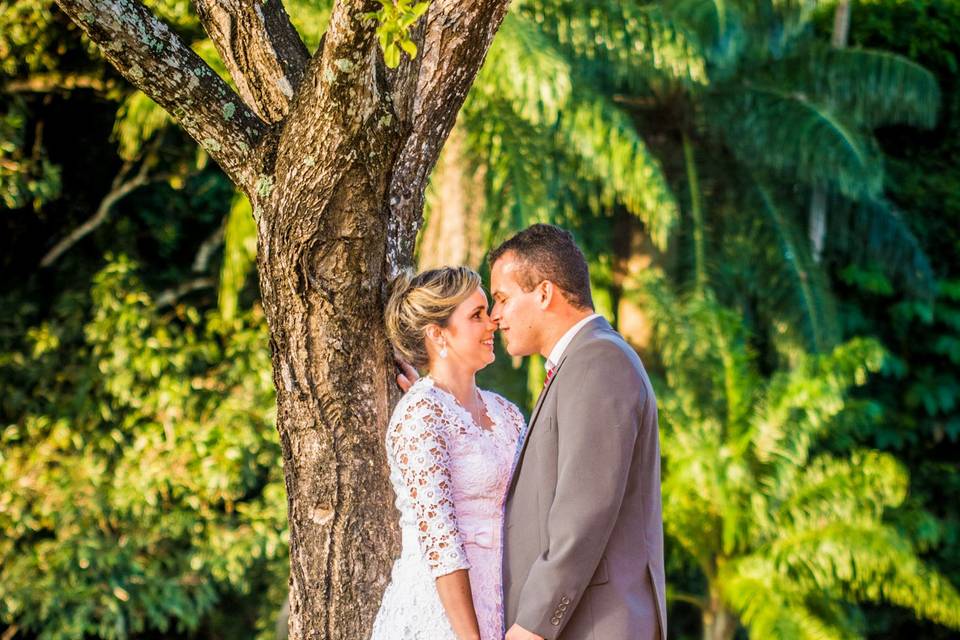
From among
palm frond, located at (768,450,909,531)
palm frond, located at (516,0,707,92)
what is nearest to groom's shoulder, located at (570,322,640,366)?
palm frond, located at (516,0,707,92)

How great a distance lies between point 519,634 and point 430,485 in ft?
1.43

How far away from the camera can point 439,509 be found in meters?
2.89

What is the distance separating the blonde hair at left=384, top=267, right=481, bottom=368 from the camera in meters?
3.14

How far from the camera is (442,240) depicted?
831 cm

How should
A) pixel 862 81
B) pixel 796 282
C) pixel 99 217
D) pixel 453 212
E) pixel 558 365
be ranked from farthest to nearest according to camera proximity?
pixel 862 81 → pixel 796 282 → pixel 99 217 → pixel 453 212 → pixel 558 365

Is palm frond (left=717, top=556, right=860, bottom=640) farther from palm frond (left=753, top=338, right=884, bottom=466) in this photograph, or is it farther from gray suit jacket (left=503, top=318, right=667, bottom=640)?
gray suit jacket (left=503, top=318, right=667, bottom=640)

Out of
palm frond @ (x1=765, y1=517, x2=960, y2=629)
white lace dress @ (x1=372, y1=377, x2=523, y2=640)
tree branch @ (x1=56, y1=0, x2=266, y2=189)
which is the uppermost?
tree branch @ (x1=56, y1=0, x2=266, y2=189)

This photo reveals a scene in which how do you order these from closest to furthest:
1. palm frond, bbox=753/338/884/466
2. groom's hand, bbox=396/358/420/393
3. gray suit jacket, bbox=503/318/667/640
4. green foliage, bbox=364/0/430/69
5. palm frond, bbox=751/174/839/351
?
green foliage, bbox=364/0/430/69
gray suit jacket, bbox=503/318/667/640
groom's hand, bbox=396/358/420/393
palm frond, bbox=753/338/884/466
palm frond, bbox=751/174/839/351

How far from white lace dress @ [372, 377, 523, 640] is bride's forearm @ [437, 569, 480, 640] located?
0.09 ft

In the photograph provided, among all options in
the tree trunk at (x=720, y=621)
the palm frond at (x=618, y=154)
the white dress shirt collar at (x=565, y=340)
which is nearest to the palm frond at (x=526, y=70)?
the palm frond at (x=618, y=154)

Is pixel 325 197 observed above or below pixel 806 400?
above

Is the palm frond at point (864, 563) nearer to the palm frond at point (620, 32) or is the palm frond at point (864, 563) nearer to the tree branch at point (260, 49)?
the palm frond at point (620, 32)

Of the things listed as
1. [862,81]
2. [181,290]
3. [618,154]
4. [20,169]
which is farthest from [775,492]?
[20,169]

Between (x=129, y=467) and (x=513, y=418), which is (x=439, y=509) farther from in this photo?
(x=129, y=467)
